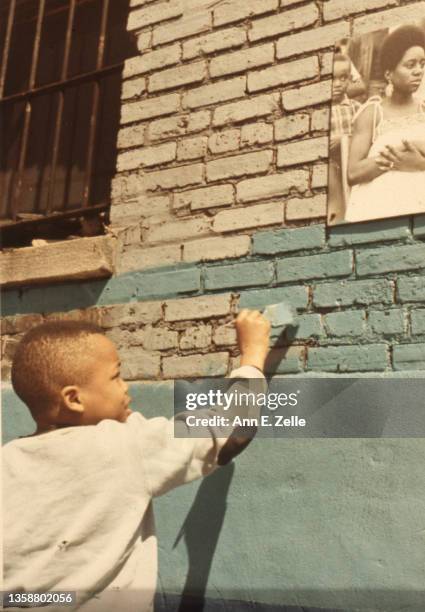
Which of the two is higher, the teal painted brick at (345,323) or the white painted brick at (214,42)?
the white painted brick at (214,42)

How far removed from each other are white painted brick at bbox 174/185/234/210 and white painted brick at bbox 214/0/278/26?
836mm

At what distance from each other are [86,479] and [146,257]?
1.64m

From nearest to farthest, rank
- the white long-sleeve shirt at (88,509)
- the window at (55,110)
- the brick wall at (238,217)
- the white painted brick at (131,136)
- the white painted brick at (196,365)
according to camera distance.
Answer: the white long-sleeve shirt at (88,509) → the brick wall at (238,217) → the white painted brick at (196,365) → the white painted brick at (131,136) → the window at (55,110)

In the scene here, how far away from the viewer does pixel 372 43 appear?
3678 millimetres

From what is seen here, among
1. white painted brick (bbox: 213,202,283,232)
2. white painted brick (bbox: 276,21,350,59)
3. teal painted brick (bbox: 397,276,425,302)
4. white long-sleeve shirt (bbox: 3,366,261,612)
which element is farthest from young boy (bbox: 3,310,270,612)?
white painted brick (bbox: 276,21,350,59)

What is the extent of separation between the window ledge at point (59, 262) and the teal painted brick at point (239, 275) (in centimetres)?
56

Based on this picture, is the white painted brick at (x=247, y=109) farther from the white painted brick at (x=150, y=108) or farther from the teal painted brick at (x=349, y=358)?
the teal painted brick at (x=349, y=358)

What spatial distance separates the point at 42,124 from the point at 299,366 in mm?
2781

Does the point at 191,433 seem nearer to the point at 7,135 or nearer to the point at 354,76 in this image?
the point at 354,76

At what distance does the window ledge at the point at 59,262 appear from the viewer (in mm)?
4117

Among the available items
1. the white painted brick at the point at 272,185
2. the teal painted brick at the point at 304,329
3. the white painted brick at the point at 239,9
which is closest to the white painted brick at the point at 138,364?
the teal painted brick at the point at 304,329

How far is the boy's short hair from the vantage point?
2.73 metres

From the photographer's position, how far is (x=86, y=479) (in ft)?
8.44

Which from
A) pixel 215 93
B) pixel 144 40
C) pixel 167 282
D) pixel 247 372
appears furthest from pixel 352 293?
pixel 144 40
